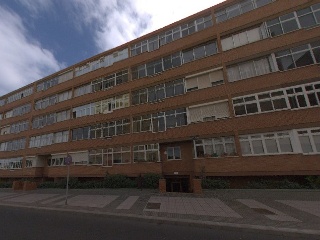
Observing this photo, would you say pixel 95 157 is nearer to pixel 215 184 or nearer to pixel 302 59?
pixel 215 184

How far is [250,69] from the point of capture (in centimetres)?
1655

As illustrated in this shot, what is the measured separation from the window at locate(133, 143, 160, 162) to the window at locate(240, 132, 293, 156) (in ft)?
26.4

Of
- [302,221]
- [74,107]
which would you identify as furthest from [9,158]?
[302,221]

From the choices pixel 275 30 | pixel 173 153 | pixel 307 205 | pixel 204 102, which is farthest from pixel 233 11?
pixel 307 205

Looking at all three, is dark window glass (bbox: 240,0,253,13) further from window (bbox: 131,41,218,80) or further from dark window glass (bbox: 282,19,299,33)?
window (bbox: 131,41,218,80)

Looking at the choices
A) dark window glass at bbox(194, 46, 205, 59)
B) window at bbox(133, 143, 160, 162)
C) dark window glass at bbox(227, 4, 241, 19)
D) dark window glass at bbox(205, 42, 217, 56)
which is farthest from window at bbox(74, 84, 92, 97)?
dark window glass at bbox(227, 4, 241, 19)

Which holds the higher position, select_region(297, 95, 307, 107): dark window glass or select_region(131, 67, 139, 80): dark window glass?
select_region(131, 67, 139, 80): dark window glass

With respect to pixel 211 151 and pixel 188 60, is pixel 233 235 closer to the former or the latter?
pixel 211 151

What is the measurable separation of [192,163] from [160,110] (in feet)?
20.3

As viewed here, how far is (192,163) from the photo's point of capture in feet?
57.9

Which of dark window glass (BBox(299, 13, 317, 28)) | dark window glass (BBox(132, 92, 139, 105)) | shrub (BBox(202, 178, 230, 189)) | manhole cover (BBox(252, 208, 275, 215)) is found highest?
dark window glass (BBox(299, 13, 317, 28))

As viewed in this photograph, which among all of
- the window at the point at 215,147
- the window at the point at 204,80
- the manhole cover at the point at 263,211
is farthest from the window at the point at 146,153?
the manhole cover at the point at 263,211

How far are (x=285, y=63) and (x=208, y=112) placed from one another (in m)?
6.95

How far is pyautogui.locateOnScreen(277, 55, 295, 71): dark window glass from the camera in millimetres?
14919
